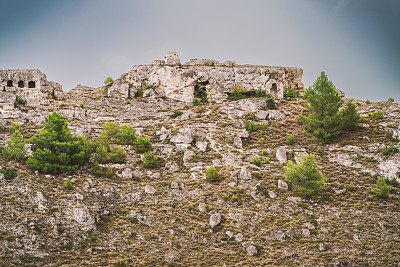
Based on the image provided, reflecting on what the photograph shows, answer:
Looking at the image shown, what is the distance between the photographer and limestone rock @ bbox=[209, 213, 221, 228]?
26047 millimetres

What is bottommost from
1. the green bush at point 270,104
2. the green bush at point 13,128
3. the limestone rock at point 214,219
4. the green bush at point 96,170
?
the limestone rock at point 214,219

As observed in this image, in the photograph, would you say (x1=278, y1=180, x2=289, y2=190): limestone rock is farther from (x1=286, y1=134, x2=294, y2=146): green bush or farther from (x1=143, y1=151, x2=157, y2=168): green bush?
(x1=143, y1=151, x2=157, y2=168): green bush

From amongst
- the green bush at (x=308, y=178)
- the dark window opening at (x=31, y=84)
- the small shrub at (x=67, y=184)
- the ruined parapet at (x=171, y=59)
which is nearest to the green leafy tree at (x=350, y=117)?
the green bush at (x=308, y=178)

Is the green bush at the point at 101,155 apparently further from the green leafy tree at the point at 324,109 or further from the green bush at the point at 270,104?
the green bush at the point at 270,104

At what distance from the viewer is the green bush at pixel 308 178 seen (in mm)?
28766

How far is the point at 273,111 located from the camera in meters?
49.8

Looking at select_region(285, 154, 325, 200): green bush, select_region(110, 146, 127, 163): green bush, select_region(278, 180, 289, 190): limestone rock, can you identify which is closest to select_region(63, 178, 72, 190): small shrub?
select_region(110, 146, 127, 163): green bush

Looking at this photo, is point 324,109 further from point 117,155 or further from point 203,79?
point 117,155

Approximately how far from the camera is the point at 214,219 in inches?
1039

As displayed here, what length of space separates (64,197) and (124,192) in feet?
19.4

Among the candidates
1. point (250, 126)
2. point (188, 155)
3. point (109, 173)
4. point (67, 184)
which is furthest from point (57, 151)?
point (250, 126)

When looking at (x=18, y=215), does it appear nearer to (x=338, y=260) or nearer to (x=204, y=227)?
(x=204, y=227)

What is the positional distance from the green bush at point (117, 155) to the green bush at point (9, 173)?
34.0 ft

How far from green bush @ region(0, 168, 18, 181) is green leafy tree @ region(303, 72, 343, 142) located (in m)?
37.1
